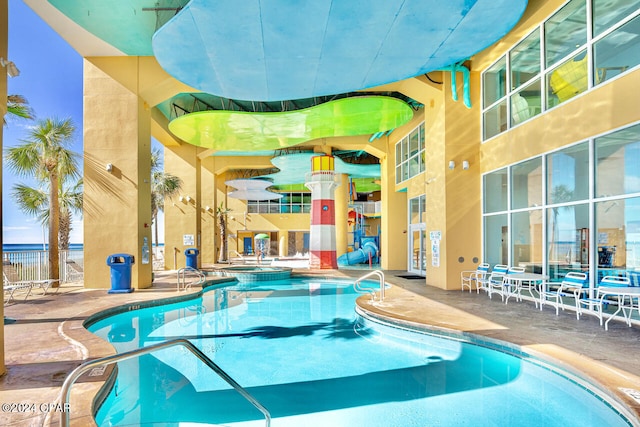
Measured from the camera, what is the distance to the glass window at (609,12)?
616 centimetres

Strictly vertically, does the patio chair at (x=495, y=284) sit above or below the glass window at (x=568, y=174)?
below

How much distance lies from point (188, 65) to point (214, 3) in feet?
8.07

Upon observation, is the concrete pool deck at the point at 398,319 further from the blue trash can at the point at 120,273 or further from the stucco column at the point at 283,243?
the stucco column at the point at 283,243

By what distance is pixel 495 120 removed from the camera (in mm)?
9914

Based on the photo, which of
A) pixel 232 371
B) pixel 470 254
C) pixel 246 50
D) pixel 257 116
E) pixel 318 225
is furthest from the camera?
pixel 318 225

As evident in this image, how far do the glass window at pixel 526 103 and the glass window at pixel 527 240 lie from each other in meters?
2.07

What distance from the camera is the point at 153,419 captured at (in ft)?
12.9

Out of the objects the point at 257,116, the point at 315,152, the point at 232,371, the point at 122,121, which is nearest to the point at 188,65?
Result: the point at 122,121

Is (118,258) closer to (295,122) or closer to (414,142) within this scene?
(295,122)

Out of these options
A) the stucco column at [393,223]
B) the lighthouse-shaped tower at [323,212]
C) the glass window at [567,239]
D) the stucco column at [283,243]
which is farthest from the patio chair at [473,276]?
the stucco column at [283,243]

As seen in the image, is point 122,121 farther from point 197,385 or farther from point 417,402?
point 417,402

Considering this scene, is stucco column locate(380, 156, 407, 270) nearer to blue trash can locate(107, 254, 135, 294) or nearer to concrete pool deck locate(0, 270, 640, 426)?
concrete pool deck locate(0, 270, 640, 426)

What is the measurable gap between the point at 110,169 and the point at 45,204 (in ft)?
21.7

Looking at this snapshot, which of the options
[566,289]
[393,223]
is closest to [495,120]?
[566,289]
